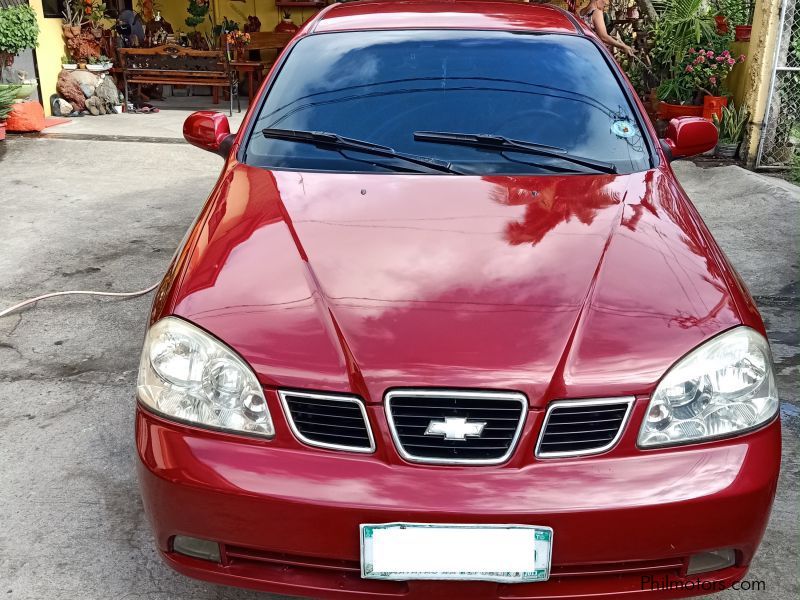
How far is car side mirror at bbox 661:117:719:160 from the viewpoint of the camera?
10.4ft

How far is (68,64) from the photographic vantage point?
985cm

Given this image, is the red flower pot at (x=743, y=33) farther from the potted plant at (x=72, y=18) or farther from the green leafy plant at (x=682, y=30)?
the potted plant at (x=72, y=18)

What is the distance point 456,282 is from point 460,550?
2.14ft

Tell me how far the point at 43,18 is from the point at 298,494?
9.48 metres

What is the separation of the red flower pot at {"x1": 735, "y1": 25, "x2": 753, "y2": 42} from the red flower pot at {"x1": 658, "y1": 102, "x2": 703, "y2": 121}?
864 millimetres

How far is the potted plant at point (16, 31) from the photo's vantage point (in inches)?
321

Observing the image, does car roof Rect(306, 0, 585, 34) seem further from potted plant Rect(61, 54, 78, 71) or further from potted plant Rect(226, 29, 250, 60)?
potted plant Rect(226, 29, 250, 60)

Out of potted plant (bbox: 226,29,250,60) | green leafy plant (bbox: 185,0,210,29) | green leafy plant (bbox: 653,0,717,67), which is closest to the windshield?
green leafy plant (bbox: 653,0,717,67)

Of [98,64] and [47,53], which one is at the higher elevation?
[47,53]

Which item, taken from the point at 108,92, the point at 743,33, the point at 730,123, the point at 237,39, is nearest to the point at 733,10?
the point at 743,33

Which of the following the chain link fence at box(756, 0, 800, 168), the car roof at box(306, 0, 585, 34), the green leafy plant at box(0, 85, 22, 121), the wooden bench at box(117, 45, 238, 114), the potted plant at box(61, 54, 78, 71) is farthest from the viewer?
the wooden bench at box(117, 45, 238, 114)

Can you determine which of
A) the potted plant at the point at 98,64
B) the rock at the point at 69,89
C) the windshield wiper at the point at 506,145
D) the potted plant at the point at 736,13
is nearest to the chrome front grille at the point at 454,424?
the windshield wiper at the point at 506,145

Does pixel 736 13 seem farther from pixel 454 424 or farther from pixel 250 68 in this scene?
pixel 454 424

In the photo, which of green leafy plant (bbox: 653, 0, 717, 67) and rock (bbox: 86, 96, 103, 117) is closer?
green leafy plant (bbox: 653, 0, 717, 67)
